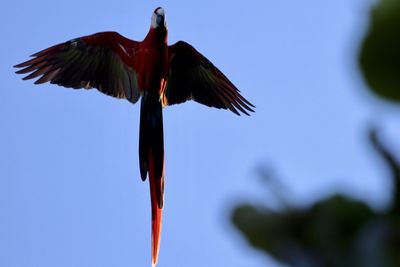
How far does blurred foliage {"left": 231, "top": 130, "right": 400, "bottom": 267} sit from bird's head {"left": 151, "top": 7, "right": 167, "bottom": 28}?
20.8 feet

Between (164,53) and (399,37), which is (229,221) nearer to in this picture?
(399,37)

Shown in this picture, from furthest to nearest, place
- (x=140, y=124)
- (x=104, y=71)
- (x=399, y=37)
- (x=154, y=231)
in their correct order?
(x=104, y=71)
(x=140, y=124)
(x=154, y=231)
(x=399, y=37)

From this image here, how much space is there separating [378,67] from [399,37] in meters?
0.04

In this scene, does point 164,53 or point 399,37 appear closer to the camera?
point 399,37

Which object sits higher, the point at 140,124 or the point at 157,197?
the point at 140,124

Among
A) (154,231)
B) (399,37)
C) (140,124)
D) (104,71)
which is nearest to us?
(399,37)

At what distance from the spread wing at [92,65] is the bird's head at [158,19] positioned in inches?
16.1

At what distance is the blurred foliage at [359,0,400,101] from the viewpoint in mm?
649

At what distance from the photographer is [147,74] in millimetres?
6879

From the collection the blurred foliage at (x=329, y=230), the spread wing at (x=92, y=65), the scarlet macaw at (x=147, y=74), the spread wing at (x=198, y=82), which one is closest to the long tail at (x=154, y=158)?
the scarlet macaw at (x=147, y=74)

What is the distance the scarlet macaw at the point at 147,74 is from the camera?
21.8 feet

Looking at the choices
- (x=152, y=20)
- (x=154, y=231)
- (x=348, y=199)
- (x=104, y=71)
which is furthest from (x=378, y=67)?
(x=104, y=71)

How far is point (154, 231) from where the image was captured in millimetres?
6191

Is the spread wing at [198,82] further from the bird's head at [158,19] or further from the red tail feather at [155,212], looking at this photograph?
the red tail feather at [155,212]
